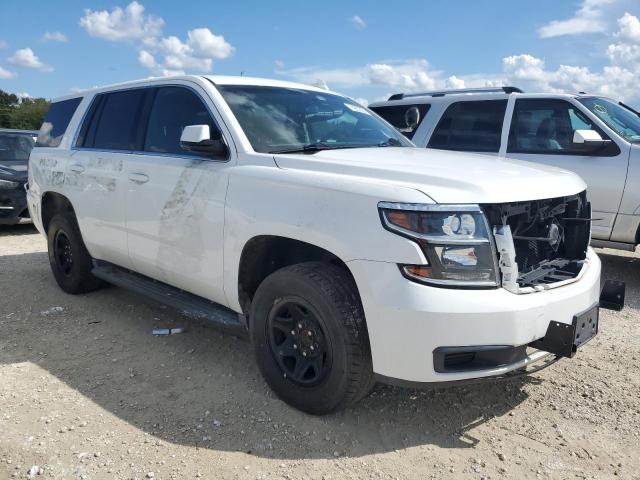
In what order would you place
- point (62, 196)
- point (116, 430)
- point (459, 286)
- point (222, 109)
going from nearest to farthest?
point (459, 286), point (116, 430), point (222, 109), point (62, 196)

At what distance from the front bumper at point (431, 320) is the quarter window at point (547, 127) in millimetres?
3803

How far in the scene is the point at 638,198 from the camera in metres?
5.49

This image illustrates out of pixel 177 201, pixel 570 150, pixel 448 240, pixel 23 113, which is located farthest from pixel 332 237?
pixel 23 113

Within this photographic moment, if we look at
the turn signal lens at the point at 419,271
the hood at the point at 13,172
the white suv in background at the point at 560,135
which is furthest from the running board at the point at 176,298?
the hood at the point at 13,172

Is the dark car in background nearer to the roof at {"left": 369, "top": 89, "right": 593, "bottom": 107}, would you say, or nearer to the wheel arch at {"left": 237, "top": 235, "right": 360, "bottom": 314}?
the roof at {"left": 369, "top": 89, "right": 593, "bottom": 107}

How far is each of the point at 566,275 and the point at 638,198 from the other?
307 cm

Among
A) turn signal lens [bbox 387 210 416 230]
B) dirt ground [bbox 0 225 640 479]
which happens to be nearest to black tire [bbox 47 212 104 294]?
dirt ground [bbox 0 225 640 479]

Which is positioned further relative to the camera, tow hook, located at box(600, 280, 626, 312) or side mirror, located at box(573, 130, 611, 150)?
side mirror, located at box(573, 130, 611, 150)

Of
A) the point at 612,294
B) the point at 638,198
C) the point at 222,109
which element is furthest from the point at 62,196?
the point at 638,198

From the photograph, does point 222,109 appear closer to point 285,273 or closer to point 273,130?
point 273,130

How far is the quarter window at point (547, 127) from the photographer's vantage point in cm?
584

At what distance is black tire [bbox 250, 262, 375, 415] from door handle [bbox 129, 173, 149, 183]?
142 cm

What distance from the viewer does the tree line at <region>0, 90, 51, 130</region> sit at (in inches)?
2657

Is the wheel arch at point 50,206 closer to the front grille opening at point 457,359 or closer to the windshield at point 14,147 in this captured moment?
the front grille opening at point 457,359
